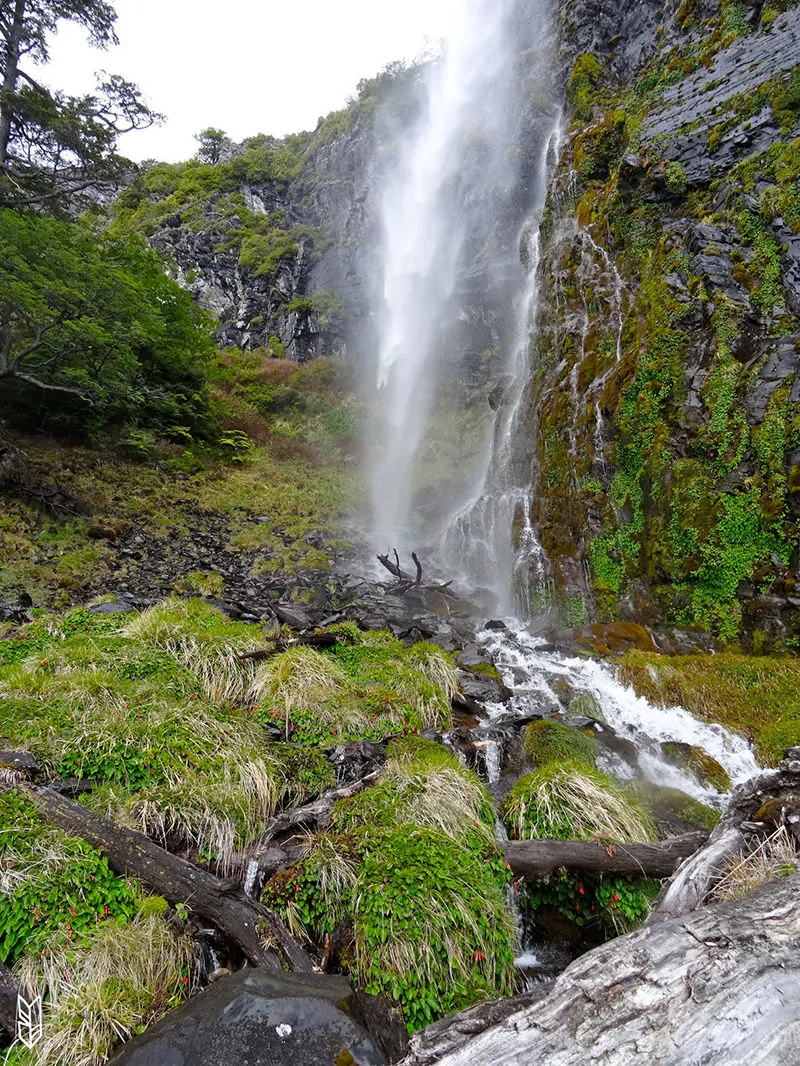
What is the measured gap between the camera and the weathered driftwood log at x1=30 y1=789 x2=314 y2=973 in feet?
9.21

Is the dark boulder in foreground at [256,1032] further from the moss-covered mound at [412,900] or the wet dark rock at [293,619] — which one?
the wet dark rock at [293,619]

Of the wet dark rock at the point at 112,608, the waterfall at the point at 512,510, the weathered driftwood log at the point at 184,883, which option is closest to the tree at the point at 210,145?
the waterfall at the point at 512,510

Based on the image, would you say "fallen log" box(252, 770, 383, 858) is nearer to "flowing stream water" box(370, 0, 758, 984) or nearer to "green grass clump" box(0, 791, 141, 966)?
"green grass clump" box(0, 791, 141, 966)

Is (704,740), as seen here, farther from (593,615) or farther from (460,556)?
(460,556)

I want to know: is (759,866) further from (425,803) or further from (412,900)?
(425,803)

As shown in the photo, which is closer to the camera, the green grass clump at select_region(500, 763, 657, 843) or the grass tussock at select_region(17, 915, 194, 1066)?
the grass tussock at select_region(17, 915, 194, 1066)

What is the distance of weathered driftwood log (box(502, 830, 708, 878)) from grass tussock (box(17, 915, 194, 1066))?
2.26 metres

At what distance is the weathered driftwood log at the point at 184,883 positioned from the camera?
2807 millimetres

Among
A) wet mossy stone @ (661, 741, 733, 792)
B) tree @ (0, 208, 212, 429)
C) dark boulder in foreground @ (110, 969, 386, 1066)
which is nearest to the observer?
dark boulder in foreground @ (110, 969, 386, 1066)

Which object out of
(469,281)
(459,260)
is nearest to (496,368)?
(469,281)

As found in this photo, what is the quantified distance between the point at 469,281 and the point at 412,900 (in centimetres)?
2805

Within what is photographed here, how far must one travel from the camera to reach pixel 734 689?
7379 mm

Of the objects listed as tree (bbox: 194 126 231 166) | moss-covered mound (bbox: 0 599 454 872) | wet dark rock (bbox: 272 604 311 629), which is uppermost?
tree (bbox: 194 126 231 166)

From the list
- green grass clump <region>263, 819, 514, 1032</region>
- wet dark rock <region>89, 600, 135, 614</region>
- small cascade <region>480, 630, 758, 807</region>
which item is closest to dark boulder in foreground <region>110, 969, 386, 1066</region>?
green grass clump <region>263, 819, 514, 1032</region>
